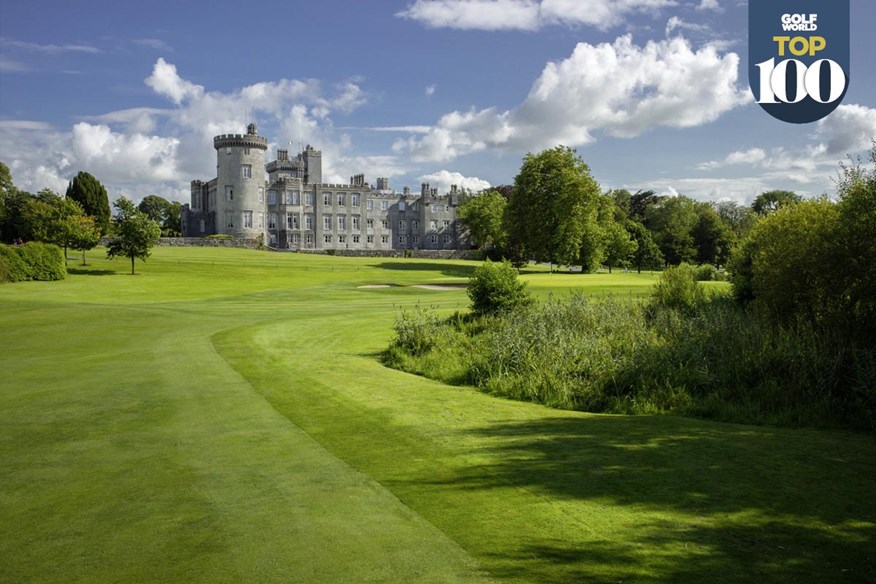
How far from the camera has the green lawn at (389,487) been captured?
570 cm

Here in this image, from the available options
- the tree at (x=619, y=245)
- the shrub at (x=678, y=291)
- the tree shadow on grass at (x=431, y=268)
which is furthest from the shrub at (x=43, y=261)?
the tree at (x=619, y=245)

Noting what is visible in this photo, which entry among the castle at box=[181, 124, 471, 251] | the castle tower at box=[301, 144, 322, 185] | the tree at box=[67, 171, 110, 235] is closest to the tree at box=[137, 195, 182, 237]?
the castle at box=[181, 124, 471, 251]

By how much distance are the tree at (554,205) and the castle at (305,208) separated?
1998 inches

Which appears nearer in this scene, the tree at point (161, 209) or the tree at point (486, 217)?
the tree at point (486, 217)

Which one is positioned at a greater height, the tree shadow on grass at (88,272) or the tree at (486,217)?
the tree at (486,217)

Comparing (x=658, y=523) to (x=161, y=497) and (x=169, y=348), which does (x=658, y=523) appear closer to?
(x=161, y=497)

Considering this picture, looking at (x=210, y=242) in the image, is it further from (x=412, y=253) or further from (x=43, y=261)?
(x=43, y=261)

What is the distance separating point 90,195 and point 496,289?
91.2 meters

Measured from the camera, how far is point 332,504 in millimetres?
6973

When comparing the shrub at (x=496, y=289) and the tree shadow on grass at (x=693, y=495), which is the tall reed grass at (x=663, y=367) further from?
the shrub at (x=496, y=289)

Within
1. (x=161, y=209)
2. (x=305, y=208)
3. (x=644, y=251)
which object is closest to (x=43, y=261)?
(x=305, y=208)

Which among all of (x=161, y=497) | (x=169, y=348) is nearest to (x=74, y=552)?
(x=161, y=497)

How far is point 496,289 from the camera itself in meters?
23.2

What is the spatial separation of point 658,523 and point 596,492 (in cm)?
96
